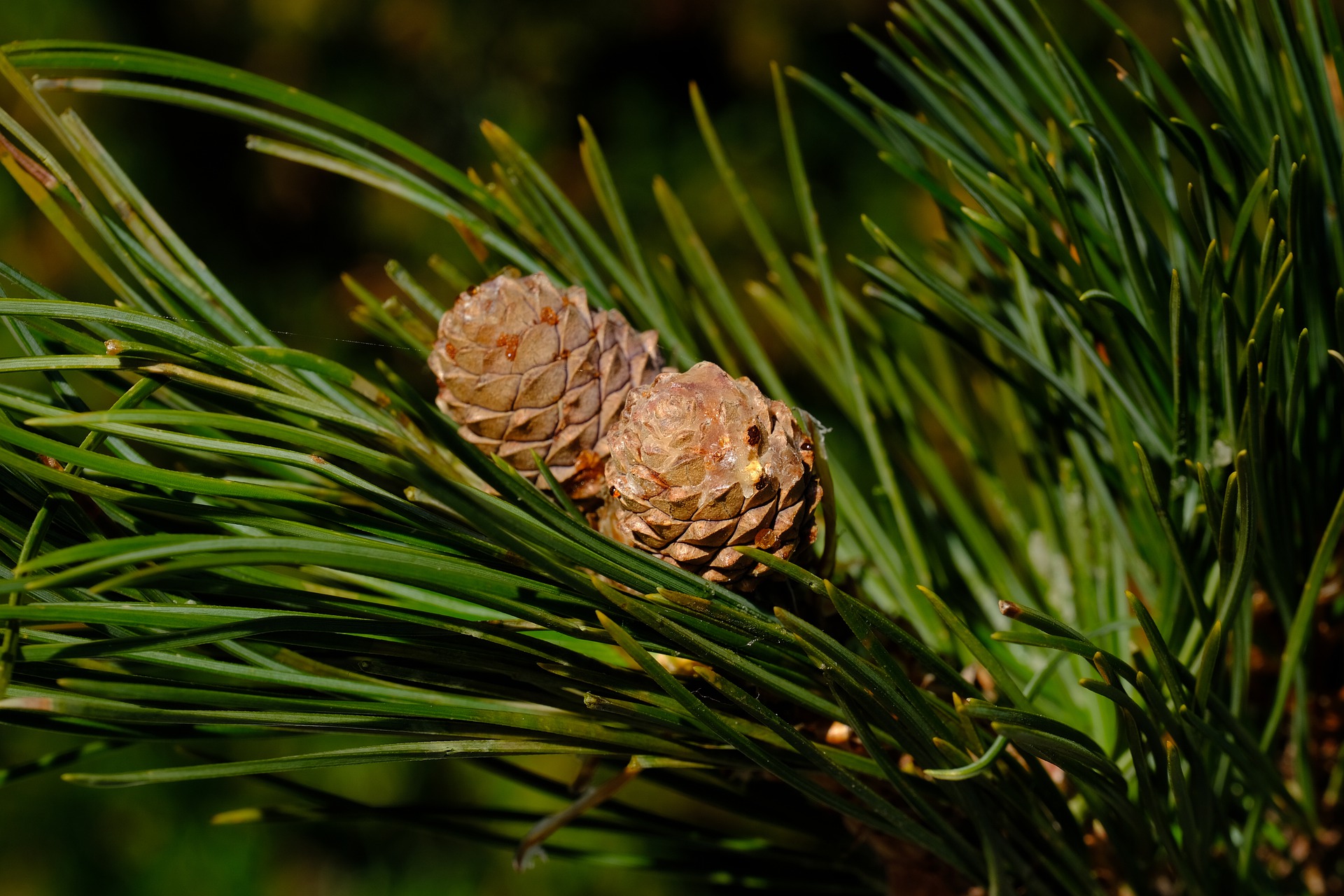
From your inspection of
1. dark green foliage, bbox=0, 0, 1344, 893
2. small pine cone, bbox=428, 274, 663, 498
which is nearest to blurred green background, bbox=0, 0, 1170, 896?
dark green foliage, bbox=0, 0, 1344, 893

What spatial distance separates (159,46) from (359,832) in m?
1.14

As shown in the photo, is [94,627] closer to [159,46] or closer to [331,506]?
[331,506]

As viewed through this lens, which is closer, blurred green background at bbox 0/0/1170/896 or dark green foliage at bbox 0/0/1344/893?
dark green foliage at bbox 0/0/1344/893

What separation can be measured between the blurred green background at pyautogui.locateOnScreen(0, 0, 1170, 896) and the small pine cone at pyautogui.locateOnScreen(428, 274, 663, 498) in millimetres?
928

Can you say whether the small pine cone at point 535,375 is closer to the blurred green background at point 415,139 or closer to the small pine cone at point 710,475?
the small pine cone at point 710,475

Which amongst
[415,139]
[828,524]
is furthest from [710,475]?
[415,139]

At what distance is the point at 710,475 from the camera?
10.4 inches

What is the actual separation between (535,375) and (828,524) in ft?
0.34

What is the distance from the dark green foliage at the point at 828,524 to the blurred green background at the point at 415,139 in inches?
32.4

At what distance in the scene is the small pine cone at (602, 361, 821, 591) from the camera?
263 millimetres

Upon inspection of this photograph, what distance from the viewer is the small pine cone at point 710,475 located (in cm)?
26

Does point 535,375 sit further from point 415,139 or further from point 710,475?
point 415,139

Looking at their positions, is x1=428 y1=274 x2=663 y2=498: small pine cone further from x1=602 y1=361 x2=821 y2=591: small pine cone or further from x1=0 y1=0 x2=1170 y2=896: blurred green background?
x1=0 y1=0 x2=1170 y2=896: blurred green background

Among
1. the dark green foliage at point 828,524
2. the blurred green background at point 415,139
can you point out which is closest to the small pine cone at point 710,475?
the dark green foliage at point 828,524
